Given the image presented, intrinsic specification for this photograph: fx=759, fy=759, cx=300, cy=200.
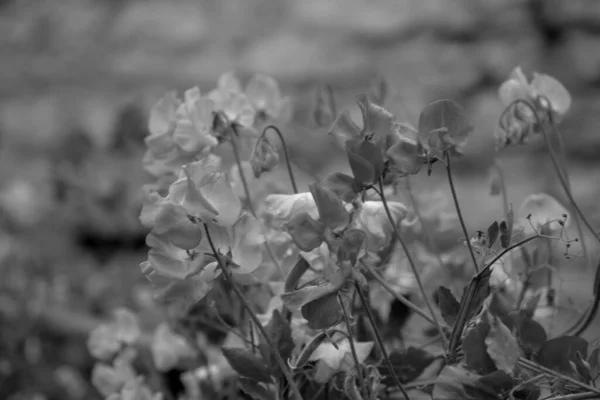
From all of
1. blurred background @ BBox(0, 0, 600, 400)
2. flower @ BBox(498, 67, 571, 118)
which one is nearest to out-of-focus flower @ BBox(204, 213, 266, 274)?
flower @ BBox(498, 67, 571, 118)

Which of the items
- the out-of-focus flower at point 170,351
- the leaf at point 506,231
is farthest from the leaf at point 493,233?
the out-of-focus flower at point 170,351

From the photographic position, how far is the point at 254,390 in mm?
519

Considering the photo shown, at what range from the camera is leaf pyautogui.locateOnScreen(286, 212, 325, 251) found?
0.44m

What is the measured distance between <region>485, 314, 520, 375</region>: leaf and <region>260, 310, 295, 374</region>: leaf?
0.49ft

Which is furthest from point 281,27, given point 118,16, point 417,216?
point 417,216

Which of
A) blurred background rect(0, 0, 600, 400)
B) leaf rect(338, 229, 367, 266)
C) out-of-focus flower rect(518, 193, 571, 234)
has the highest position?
leaf rect(338, 229, 367, 266)

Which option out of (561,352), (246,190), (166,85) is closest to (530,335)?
(561,352)

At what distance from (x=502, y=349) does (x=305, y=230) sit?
5.0 inches

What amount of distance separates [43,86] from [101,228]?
0.74m

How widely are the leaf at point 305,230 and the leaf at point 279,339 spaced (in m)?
0.10

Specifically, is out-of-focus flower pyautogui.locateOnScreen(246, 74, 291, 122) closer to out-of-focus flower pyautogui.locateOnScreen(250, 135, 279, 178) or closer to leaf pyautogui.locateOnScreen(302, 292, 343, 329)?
out-of-focus flower pyautogui.locateOnScreen(250, 135, 279, 178)

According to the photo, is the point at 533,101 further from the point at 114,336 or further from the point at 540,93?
the point at 114,336

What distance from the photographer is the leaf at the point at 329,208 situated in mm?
435

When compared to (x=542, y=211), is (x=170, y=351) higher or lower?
lower
